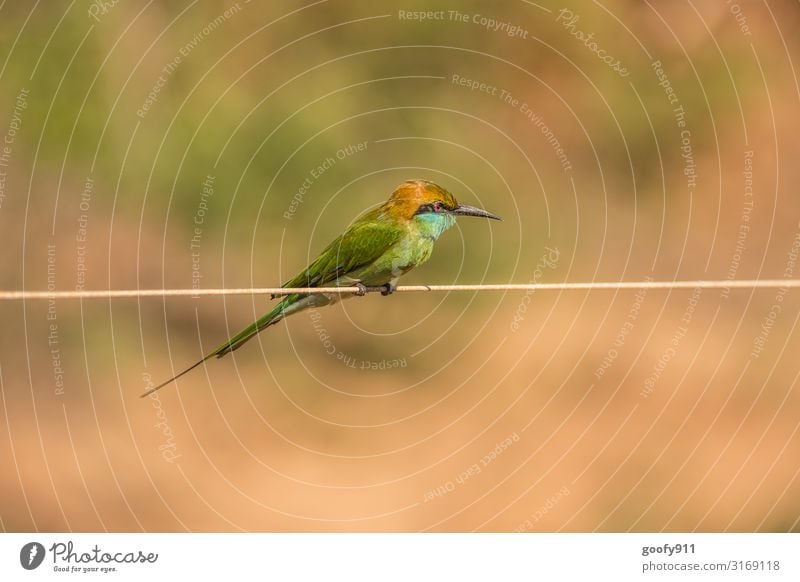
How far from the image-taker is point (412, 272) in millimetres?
7680

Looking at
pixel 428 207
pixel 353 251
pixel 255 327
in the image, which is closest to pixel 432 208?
pixel 428 207

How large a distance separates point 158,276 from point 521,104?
3.52 metres

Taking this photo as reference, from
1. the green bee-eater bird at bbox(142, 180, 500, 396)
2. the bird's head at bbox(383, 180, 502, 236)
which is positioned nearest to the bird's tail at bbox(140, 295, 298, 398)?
the green bee-eater bird at bbox(142, 180, 500, 396)

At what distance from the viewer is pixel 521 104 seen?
914 centimetres

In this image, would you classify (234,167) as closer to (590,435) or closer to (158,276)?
(158,276)

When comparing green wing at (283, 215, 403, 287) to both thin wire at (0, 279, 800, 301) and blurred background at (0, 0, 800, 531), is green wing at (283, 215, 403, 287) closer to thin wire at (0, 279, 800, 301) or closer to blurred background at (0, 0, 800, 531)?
thin wire at (0, 279, 800, 301)

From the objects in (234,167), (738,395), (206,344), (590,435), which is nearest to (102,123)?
(234,167)

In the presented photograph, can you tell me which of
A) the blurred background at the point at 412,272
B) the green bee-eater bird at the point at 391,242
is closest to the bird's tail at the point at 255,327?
the green bee-eater bird at the point at 391,242

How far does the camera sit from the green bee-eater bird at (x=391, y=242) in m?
4.15

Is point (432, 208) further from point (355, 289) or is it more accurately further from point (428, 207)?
point (355, 289)

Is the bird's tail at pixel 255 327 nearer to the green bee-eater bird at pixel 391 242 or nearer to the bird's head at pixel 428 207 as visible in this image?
the green bee-eater bird at pixel 391 242

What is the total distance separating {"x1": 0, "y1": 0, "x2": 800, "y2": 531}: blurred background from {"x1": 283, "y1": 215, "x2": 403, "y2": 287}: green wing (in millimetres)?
3240

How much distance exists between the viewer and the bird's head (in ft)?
13.6

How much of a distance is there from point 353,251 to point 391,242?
0.58 ft
